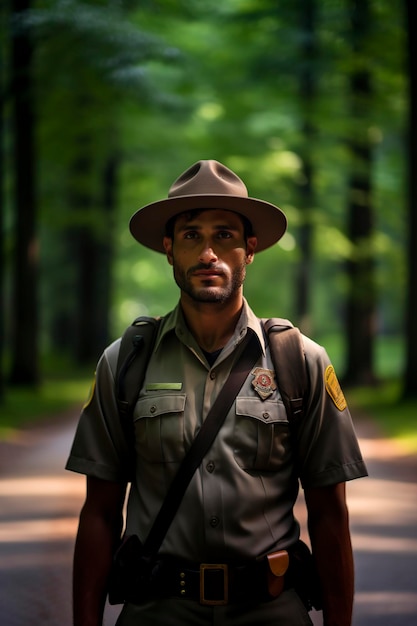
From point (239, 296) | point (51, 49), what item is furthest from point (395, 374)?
point (239, 296)

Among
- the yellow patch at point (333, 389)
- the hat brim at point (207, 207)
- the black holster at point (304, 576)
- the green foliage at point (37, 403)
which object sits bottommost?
the green foliage at point (37, 403)

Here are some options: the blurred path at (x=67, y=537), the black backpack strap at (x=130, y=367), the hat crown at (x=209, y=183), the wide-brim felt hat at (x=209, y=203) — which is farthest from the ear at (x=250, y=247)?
the blurred path at (x=67, y=537)

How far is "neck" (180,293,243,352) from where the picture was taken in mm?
3363

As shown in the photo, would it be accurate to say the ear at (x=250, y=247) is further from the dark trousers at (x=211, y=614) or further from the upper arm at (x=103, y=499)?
the dark trousers at (x=211, y=614)

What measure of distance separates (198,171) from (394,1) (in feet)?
59.0

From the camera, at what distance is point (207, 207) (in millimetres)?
3383

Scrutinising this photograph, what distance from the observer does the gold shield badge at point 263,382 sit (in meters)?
3.19

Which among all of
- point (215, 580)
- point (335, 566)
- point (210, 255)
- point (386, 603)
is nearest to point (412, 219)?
point (386, 603)

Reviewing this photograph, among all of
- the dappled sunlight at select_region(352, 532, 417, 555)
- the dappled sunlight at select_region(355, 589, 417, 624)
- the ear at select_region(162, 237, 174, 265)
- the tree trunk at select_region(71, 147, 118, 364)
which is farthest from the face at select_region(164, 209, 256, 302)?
the tree trunk at select_region(71, 147, 118, 364)

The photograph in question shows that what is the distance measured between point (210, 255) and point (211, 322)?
0.24 m

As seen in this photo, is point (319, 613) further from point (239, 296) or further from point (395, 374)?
point (395, 374)

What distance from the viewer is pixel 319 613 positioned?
6.04 meters

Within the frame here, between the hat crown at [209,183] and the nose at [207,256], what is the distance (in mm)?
199

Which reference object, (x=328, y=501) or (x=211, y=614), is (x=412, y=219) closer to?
(x=328, y=501)
